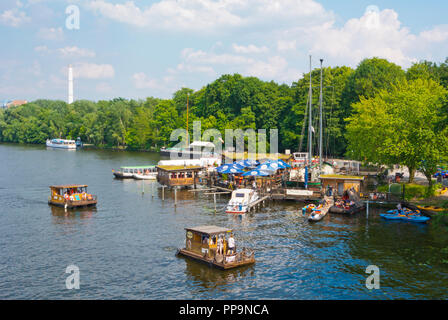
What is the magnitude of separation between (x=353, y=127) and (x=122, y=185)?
147 feet

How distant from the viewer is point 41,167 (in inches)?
4299

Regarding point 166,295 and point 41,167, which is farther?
point 41,167

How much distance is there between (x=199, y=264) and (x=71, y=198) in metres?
29.9

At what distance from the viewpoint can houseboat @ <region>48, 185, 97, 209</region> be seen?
57531mm

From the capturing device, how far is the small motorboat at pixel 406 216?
157 ft

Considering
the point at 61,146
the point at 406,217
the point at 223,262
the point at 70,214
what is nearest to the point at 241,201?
the point at 406,217

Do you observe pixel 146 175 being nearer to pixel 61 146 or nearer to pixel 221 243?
pixel 221 243

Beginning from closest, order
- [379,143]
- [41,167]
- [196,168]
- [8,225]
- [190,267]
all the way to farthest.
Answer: [190,267], [8,225], [379,143], [196,168], [41,167]

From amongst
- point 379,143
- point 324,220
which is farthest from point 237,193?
point 379,143

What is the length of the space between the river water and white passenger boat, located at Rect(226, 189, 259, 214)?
4.19 ft

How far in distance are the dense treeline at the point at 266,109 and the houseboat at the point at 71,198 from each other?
44263mm

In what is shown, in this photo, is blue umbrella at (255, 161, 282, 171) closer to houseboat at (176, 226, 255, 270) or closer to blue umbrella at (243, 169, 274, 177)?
blue umbrella at (243, 169, 274, 177)
